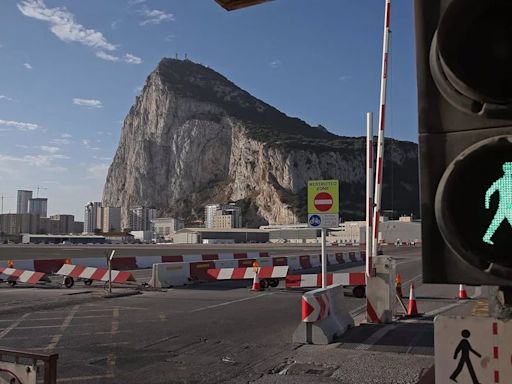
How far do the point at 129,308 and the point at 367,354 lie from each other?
7.32m

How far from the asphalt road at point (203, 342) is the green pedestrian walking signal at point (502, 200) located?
0.65 metres

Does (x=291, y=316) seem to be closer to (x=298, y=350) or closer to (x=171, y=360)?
(x=298, y=350)

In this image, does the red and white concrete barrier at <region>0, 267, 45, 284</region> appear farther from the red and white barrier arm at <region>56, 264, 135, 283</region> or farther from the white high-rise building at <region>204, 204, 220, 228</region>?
the white high-rise building at <region>204, 204, 220, 228</region>

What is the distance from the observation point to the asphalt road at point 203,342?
6.99 metres

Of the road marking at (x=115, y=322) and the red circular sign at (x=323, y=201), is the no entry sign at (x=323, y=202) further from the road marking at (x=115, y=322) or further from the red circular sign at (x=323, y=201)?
the road marking at (x=115, y=322)

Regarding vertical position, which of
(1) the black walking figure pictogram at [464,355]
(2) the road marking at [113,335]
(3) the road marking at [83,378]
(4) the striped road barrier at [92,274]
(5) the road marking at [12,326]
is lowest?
(5) the road marking at [12,326]

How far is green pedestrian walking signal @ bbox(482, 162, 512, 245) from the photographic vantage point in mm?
1789

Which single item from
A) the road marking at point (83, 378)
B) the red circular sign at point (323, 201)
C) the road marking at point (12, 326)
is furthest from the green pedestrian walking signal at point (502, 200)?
the red circular sign at point (323, 201)

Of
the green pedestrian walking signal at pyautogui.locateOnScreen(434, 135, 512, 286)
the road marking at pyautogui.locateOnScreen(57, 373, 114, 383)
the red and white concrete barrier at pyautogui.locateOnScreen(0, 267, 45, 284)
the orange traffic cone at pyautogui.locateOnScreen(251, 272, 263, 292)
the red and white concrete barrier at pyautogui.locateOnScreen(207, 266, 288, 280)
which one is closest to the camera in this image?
the green pedestrian walking signal at pyautogui.locateOnScreen(434, 135, 512, 286)

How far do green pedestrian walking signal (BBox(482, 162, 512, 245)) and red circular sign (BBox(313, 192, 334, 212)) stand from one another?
10236 millimetres

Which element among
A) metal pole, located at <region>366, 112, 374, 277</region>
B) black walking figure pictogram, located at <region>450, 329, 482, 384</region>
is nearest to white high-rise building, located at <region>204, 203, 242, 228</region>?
metal pole, located at <region>366, 112, 374, 277</region>

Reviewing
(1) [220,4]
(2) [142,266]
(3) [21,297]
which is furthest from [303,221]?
(1) [220,4]

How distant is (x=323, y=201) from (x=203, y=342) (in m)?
4.45

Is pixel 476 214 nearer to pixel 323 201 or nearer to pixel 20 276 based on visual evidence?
pixel 323 201
